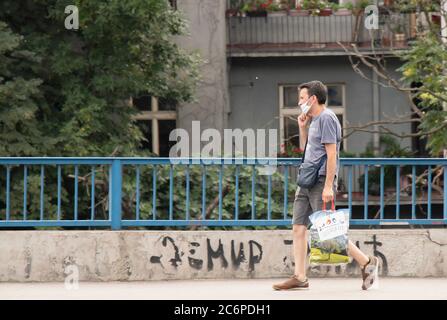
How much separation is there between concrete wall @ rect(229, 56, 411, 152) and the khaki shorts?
15868 millimetres

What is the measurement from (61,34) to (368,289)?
9.64 meters

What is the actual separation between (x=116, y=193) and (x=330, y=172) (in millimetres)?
2738

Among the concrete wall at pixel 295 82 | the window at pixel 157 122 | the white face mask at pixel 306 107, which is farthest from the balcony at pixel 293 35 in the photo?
the white face mask at pixel 306 107

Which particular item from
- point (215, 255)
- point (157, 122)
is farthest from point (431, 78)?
point (157, 122)

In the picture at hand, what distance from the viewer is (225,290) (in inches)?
385

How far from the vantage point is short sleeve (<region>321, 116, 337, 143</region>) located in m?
9.09

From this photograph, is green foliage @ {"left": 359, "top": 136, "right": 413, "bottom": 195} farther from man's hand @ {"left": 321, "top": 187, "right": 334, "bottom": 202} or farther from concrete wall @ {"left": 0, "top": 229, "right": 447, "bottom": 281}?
man's hand @ {"left": 321, "top": 187, "right": 334, "bottom": 202}

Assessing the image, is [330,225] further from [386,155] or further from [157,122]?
[157,122]

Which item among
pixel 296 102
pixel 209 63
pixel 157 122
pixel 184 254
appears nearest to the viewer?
pixel 184 254

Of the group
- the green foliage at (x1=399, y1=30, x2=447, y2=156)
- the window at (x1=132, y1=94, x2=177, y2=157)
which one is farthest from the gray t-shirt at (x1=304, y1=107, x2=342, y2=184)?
the window at (x1=132, y1=94, x2=177, y2=157)

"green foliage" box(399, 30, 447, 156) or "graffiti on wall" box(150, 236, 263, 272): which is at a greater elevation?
"green foliage" box(399, 30, 447, 156)

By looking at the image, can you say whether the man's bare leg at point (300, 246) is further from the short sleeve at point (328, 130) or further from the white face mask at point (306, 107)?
the white face mask at point (306, 107)

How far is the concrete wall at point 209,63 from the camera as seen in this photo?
23.6 metres
